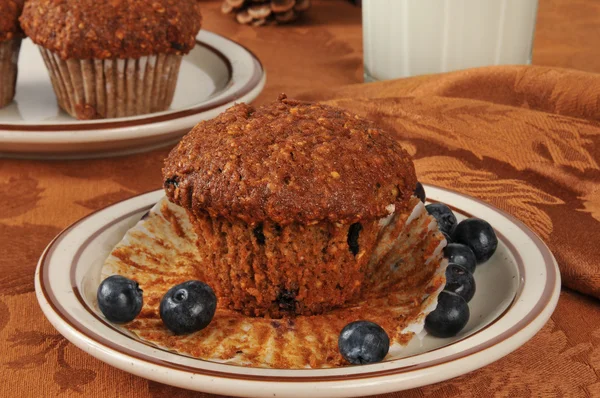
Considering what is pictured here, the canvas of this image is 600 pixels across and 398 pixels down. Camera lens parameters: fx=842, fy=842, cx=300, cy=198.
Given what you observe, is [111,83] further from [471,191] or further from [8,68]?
[471,191]

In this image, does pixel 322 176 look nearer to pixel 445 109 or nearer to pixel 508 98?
pixel 445 109

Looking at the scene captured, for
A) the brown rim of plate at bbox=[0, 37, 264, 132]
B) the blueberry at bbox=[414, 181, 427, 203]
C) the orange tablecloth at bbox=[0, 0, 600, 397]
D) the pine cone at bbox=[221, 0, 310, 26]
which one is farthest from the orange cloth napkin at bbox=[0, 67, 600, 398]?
the pine cone at bbox=[221, 0, 310, 26]

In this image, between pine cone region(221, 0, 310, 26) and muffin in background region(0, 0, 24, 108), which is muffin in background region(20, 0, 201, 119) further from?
pine cone region(221, 0, 310, 26)

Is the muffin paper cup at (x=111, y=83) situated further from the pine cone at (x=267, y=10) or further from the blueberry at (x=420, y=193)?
the blueberry at (x=420, y=193)

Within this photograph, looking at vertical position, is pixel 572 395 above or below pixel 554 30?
above

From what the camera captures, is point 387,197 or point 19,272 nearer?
point 387,197

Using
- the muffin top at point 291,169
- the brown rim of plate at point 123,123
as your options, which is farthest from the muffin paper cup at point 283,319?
the brown rim of plate at point 123,123

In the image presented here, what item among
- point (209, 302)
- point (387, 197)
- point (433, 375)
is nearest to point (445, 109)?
point (387, 197)
